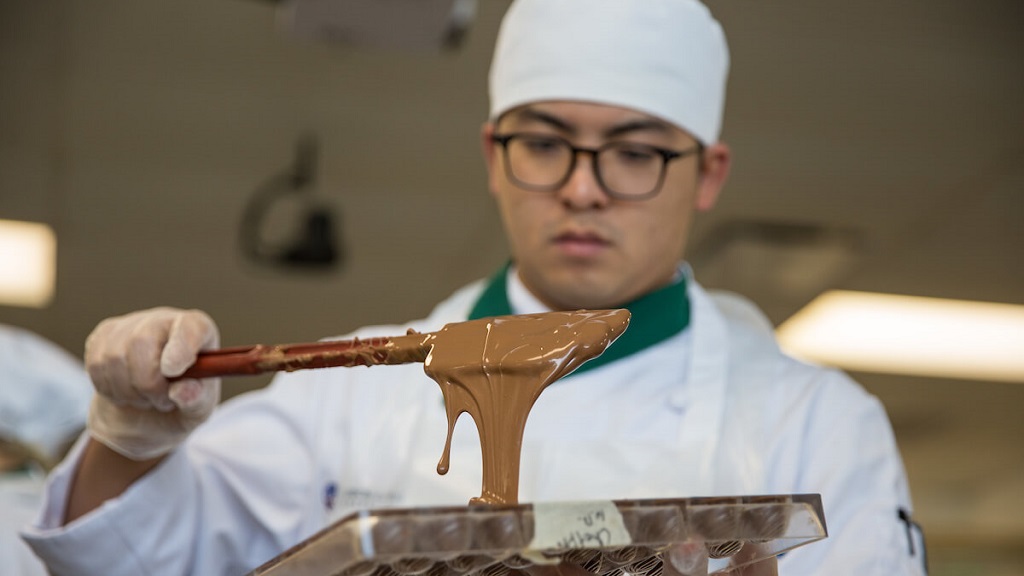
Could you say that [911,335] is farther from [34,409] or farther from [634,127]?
[634,127]

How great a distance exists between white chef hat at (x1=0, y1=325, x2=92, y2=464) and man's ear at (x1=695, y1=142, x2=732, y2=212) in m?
1.89

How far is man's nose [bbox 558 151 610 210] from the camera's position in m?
1.83

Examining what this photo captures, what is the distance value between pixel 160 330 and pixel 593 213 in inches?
26.6

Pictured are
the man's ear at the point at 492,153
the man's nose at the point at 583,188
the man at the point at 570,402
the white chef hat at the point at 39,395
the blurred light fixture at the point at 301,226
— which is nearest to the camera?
the man at the point at 570,402

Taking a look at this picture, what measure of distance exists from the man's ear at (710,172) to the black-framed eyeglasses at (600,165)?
0.50 feet

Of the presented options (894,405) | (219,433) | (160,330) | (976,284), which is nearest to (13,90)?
(219,433)

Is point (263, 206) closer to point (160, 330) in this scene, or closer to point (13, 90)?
point (13, 90)

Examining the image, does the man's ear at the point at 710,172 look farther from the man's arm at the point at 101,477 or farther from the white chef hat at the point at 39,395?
the white chef hat at the point at 39,395

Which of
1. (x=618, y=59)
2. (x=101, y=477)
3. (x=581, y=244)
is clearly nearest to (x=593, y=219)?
(x=581, y=244)

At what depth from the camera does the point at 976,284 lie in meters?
5.67

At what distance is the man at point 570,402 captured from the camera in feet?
5.52

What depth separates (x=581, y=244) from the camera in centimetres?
185

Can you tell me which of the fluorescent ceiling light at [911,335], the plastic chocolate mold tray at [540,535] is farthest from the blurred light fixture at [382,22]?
the fluorescent ceiling light at [911,335]

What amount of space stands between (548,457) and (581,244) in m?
0.34
